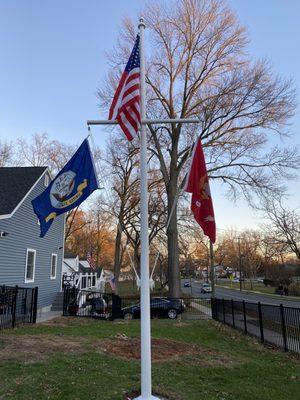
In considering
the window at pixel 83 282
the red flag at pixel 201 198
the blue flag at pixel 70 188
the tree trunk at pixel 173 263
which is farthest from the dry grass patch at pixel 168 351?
the window at pixel 83 282

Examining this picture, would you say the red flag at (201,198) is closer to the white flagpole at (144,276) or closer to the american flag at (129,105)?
the white flagpole at (144,276)

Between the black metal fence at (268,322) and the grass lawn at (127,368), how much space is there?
0.55 meters

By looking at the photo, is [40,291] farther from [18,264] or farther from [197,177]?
[197,177]

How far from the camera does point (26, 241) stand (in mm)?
18078

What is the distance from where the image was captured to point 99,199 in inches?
1740

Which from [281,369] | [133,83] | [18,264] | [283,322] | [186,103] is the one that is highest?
[186,103]

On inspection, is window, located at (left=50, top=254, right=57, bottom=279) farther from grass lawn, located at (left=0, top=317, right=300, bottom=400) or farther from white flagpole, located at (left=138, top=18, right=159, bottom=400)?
white flagpole, located at (left=138, top=18, right=159, bottom=400)

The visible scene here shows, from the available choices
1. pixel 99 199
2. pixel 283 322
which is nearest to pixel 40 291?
pixel 283 322

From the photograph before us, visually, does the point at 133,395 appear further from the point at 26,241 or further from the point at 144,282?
the point at 26,241

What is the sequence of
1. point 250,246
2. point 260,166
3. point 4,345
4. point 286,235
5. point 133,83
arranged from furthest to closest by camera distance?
point 250,246
point 286,235
point 260,166
point 4,345
point 133,83

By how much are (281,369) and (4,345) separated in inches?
239

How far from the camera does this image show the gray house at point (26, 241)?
1603cm

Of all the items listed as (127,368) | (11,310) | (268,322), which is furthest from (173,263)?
(127,368)

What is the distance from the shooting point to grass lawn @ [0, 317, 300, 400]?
5.65 meters
